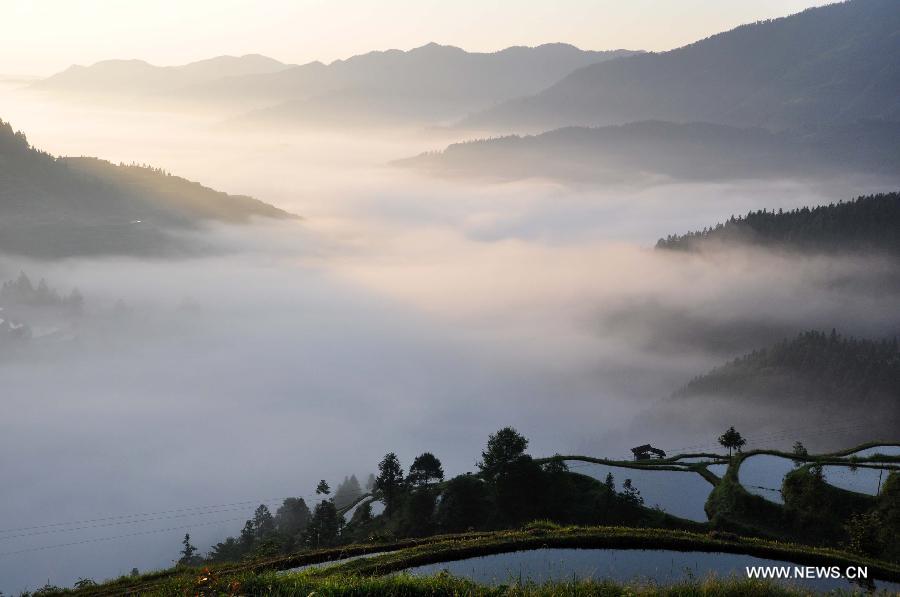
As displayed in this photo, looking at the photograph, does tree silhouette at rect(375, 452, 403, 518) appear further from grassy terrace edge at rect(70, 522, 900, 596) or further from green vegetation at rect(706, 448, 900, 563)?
grassy terrace edge at rect(70, 522, 900, 596)

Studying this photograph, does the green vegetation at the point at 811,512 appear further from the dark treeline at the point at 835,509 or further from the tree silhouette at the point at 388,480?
the tree silhouette at the point at 388,480

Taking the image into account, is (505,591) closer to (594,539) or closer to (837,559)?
Answer: (594,539)

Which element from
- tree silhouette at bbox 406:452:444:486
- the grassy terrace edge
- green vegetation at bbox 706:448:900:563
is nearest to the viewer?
the grassy terrace edge

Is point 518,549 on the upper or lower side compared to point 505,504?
upper

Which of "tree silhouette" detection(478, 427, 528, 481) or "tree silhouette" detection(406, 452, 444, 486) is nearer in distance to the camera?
"tree silhouette" detection(478, 427, 528, 481)

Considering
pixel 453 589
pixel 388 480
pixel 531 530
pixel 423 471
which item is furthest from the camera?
pixel 423 471

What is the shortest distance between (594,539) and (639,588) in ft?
51.0

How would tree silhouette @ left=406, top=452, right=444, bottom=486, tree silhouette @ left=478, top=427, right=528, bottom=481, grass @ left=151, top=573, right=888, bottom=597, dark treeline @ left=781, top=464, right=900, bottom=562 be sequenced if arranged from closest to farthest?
grass @ left=151, top=573, right=888, bottom=597 < dark treeline @ left=781, top=464, right=900, bottom=562 < tree silhouette @ left=478, top=427, right=528, bottom=481 < tree silhouette @ left=406, top=452, right=444, bottom=486

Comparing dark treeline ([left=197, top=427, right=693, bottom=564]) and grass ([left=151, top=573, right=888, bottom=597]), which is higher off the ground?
grass ([left=151, top=573, right=888, bottom=597])

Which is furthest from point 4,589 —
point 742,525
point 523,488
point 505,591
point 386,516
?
point 505,591

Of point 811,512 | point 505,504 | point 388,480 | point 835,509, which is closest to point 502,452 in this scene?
point 505,504

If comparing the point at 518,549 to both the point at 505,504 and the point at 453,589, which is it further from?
the point at 505,504

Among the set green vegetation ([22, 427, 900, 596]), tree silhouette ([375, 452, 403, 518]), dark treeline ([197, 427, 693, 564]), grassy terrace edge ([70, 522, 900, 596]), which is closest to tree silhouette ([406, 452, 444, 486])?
green vegetation ([22, 427, 900, 596])

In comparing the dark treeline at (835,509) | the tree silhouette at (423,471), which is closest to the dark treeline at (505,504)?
the tree silhouette at (423,471)
